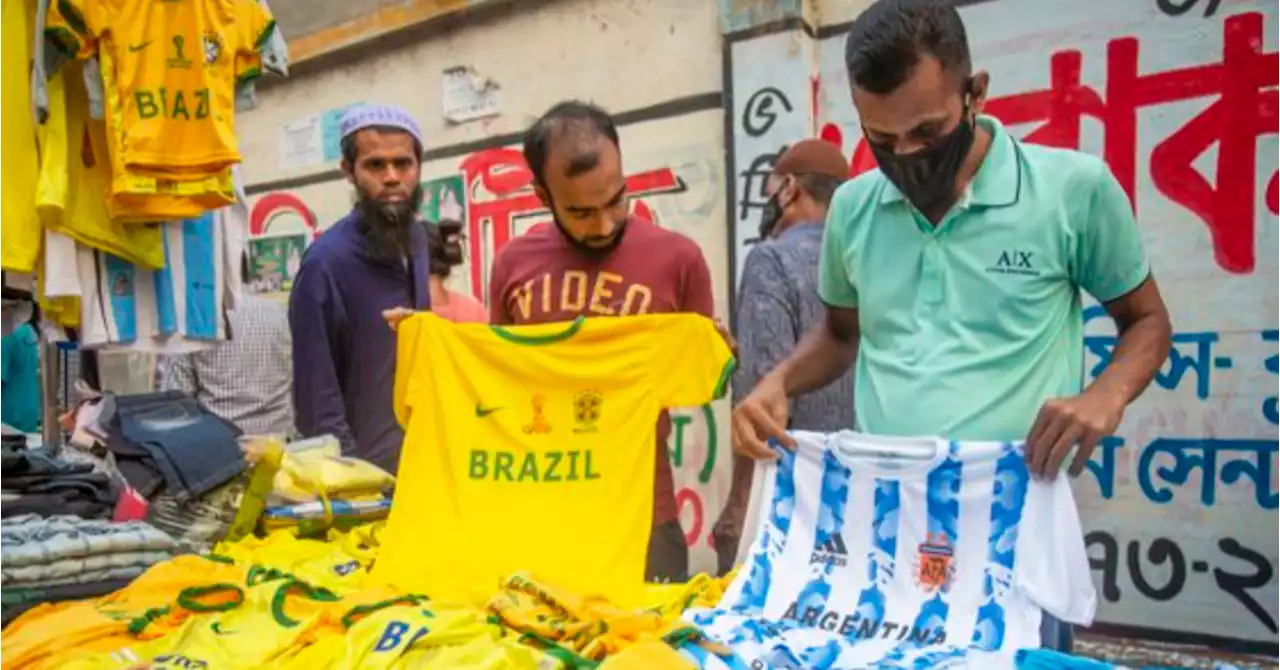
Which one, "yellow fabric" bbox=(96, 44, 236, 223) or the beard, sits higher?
"yellow fabric" bbox=(96, 44, 236, 223)

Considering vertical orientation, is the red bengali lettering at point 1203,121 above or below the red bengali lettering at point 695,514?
above

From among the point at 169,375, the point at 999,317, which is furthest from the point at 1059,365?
the point at 169,375

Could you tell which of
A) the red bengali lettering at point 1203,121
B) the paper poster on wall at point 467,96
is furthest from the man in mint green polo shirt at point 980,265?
the paper poster on wall at point 467,96

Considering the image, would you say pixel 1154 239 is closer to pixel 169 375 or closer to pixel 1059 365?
pixel 1059 365

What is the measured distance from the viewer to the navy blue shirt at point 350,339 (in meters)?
3.18

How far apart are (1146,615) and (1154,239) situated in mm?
1495

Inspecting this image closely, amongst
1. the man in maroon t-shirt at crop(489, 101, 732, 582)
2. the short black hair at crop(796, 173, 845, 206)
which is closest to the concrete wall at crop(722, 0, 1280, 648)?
the short black hair at crop(796, 173, 845, 206)

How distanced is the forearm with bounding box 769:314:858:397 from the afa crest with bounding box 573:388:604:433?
59 cm

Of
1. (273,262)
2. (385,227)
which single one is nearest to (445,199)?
(273,262)

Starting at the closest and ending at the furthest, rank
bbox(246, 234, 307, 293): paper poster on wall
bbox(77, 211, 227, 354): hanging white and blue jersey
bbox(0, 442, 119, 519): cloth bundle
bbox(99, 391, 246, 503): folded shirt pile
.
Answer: bbox(0, 442, 119, 519): cloth bundle → bbox(99, 391, 246, 503): folded shirt pile → bbox(77, 211, 227, 354): hanging white and blue jersey → bbox(246, 234, 307, 293): paper poster on wall

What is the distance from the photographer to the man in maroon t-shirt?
2.57 meters

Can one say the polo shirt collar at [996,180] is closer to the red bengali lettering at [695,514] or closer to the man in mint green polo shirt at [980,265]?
the man in mint green polo shirt at [980,265]

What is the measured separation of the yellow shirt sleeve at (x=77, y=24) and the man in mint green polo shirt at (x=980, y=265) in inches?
93.3

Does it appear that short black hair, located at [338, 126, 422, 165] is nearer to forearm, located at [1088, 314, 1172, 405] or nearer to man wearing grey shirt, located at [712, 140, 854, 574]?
man wearing grey shirt, located at [712, 140, 854, 574]
